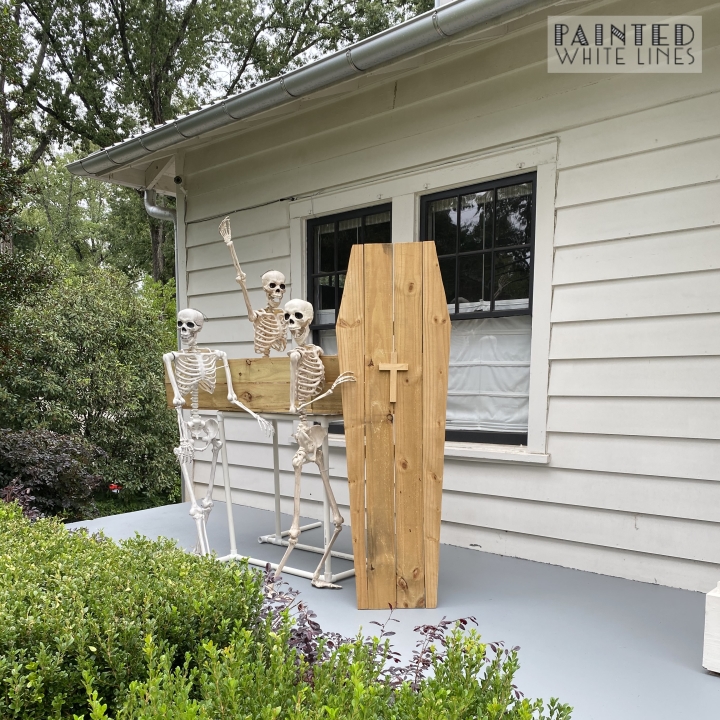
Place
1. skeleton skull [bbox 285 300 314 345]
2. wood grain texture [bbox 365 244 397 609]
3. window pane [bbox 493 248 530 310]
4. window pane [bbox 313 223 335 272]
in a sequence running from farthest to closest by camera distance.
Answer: window pane [bbox 313 223 335 272] → window pane [bbox 493 248 530 310] → skeleton skull [bbox 285 300 314 345] → wood grain texture [bbox 365 244 397 609]

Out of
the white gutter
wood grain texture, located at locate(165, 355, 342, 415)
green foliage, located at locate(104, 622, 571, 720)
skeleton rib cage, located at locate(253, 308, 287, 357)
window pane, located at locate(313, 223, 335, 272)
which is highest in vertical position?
the white gutter

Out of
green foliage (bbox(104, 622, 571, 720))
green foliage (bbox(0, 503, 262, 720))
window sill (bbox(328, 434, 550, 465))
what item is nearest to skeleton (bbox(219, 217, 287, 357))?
window sill (bbox(328, 434, 550, 465))

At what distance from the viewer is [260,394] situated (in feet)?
13.6

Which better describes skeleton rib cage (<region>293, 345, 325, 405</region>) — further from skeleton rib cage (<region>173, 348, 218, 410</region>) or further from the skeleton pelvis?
skeleton rib cage (<region>173, 348, 218, 410</region>)

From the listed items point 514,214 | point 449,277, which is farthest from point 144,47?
point 514,214

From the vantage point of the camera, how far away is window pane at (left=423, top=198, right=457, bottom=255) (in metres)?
4.81

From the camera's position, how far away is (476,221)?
4688mm

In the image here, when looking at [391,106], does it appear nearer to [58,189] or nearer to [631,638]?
[631,638]

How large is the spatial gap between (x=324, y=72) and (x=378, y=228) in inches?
52.2

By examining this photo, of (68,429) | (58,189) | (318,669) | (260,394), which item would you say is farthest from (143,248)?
(318,669)

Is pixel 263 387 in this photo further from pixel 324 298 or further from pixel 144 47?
pixel 144 47

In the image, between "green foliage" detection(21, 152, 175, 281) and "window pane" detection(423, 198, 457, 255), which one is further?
"green foliage" detection(21, 152, 175, 281)

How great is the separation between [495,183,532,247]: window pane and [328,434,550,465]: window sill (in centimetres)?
146

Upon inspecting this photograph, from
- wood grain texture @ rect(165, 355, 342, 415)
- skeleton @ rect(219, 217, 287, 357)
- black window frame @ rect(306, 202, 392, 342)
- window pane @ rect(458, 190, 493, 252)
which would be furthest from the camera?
black window frame @ rect(306, 202, 392, 342)
